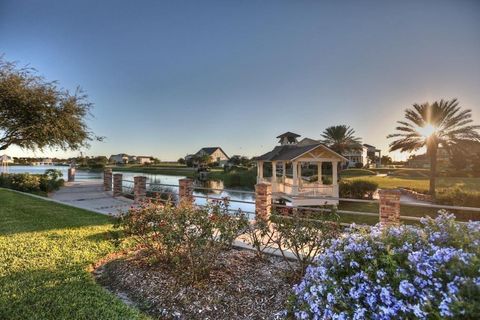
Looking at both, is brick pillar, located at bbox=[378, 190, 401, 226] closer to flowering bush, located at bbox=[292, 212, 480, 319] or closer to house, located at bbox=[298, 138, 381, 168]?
flowering bush, located at bbox=[292, 212, 480, 319]

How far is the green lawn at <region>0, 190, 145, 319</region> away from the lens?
2.90m

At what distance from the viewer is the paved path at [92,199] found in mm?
9583

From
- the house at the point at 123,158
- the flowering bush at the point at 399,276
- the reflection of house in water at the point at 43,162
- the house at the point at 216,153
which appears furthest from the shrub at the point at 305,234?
the house at the point at 123,158

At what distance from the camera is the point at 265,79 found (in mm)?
14844

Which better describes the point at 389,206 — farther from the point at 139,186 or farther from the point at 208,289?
the point at 139,186

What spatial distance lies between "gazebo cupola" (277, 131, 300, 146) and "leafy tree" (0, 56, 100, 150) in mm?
14121

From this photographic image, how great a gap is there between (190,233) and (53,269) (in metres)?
2.10

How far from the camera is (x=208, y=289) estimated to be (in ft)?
11.0

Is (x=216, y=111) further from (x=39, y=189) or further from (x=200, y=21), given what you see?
(x=39, y=189)

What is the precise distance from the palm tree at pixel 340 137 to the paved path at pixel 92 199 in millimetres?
28224

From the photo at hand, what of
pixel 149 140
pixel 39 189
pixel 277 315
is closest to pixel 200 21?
pixel 277 315

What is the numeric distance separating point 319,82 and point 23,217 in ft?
43.3

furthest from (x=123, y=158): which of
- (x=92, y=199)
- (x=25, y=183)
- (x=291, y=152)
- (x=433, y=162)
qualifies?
(x=433, y=162)

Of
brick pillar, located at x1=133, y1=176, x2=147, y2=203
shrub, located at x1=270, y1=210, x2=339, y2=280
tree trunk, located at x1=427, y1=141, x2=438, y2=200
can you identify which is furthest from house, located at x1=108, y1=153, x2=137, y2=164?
shrub, located at x1=270, y1=210, x2=339, y2=280
